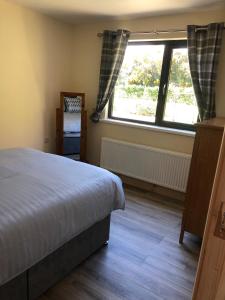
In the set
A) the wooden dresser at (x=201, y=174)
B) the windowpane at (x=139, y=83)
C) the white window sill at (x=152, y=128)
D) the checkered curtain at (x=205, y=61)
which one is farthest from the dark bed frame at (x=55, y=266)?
the windowpane at (x=139, y=83)

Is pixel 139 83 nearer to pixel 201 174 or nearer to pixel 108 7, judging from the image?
pixel 108 7

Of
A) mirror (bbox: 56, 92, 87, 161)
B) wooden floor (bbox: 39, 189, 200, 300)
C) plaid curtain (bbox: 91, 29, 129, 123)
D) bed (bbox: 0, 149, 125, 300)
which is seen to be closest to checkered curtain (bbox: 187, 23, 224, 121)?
plaid curtain (bbox: 91, 29, 129, 123)

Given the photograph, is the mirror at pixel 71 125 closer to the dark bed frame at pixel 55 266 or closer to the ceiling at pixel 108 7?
the ceiling at pixel 108 7

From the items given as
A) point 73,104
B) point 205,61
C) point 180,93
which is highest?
point 205,61

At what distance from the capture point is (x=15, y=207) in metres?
1.38

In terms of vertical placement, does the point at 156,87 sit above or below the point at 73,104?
above

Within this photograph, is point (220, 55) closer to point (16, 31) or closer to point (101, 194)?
point (101, 194)

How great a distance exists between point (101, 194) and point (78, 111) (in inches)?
83.5

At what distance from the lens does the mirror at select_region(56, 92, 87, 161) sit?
11.8 ft

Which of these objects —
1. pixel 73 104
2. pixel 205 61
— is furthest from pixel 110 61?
pixel 205 61

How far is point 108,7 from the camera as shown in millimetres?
2902

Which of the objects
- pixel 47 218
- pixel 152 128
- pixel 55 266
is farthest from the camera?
pixel 152 128

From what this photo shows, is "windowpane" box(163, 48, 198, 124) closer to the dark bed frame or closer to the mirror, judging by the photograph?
the mirror

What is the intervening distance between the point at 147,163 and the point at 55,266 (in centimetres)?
201
